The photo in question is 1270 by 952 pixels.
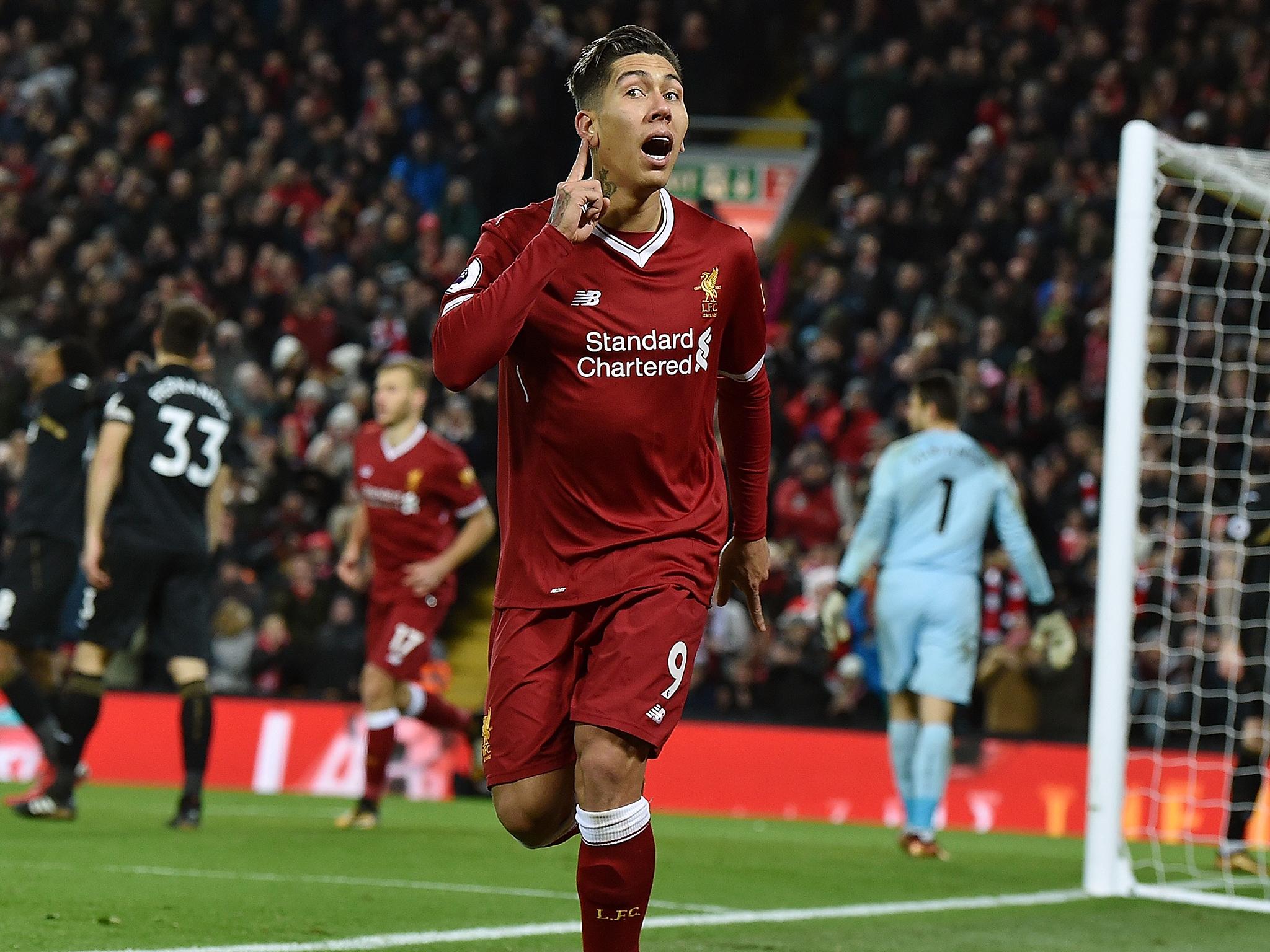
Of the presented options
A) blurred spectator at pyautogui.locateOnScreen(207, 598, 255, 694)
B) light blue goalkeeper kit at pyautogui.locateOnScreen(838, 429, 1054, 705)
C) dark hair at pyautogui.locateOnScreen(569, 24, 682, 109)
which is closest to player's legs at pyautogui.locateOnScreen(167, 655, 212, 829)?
light blue goalkeeper kit at pyautogui.locateOnScreen(838, 429, 1054, 705)

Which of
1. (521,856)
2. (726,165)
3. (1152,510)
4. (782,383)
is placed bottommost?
(521,856)

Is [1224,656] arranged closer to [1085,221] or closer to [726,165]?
[1085,221]

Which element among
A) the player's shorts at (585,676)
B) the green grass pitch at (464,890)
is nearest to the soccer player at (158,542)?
the green grass pitch at (464,890)

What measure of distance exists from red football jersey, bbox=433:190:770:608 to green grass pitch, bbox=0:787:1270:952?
1558 mm

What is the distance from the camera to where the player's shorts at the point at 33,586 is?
8867 mm

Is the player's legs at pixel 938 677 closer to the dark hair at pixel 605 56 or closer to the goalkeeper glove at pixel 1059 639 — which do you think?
the goalkeeper glove at pixel 1059 639

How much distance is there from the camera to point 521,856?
775 centimetres

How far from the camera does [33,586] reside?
29.1 ft

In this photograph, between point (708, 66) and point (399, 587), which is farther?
point (708, 66)

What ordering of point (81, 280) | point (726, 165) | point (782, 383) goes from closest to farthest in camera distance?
point (782, 383) < point (81, 280) < point (726, 165)

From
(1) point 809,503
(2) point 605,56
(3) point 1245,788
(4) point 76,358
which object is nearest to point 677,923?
(2) point 605,56

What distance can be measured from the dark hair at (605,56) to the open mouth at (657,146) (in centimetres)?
18

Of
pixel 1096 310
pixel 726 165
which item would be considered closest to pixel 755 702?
pixel 1096 310

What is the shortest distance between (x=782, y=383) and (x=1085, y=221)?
108 inches
